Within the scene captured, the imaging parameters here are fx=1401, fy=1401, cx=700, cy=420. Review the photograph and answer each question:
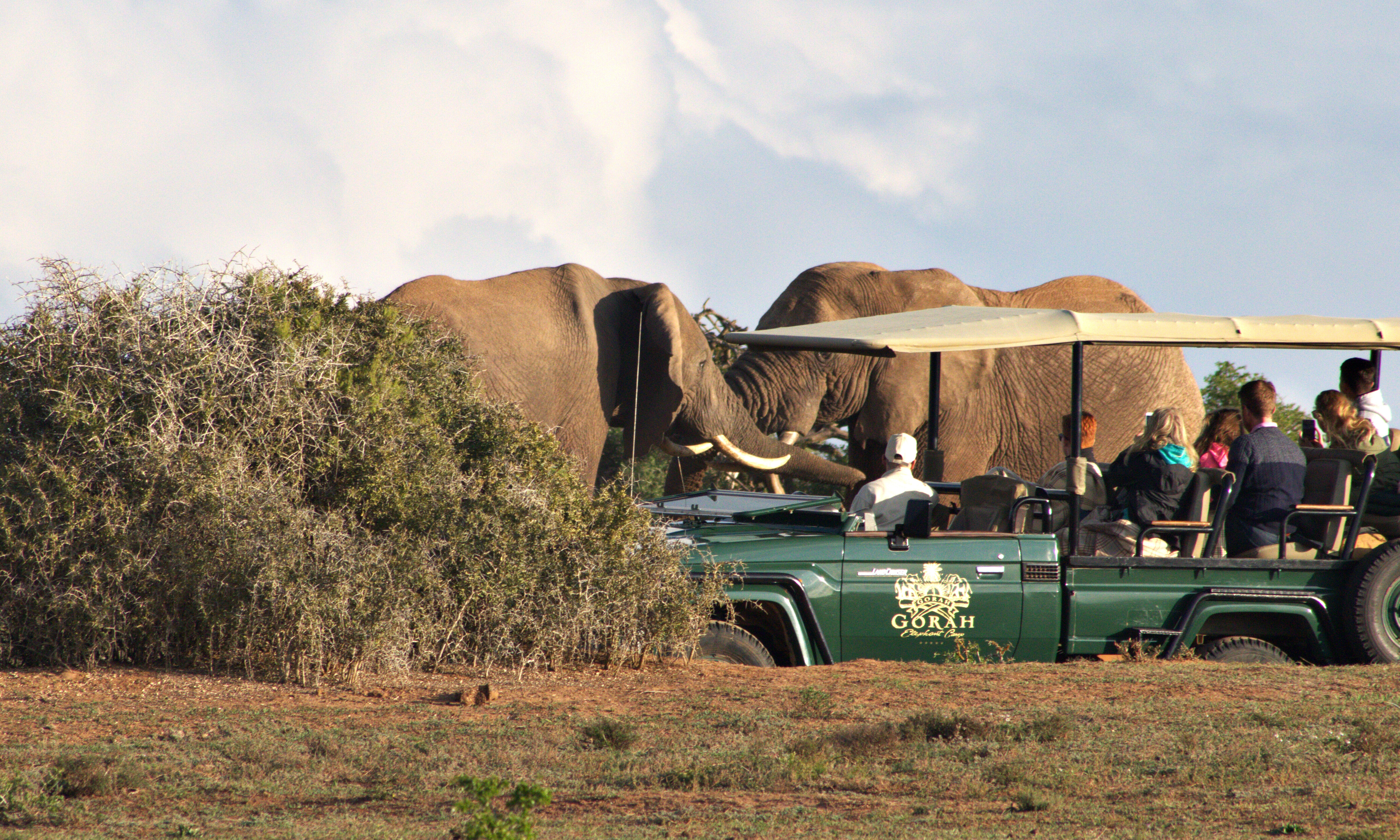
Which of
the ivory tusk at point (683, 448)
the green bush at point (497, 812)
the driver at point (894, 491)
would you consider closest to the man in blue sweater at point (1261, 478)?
the driver at point (894, 491)

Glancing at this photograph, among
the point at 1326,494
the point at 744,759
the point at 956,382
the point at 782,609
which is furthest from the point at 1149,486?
the point at 956,382

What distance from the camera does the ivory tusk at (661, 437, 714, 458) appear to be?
1543 centimetres

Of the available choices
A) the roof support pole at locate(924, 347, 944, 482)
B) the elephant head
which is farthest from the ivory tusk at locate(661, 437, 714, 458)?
the roof support pole at locate(924, 347, 944, 482)

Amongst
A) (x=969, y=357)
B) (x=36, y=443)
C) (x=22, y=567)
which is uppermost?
(x=969, y=357)

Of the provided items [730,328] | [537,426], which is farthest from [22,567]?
[730,328]

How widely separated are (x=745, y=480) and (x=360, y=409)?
11270mm

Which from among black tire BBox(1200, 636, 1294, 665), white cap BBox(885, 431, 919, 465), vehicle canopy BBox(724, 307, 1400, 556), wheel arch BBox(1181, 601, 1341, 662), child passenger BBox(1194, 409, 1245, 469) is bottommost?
black tire BBox(1200, 636, 1294, 665)

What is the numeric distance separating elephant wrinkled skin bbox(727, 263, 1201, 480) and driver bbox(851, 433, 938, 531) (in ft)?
22.4

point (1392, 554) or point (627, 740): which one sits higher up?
point (1392, 554)

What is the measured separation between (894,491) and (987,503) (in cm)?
61

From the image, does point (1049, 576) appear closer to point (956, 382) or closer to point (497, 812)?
point (497, 812)

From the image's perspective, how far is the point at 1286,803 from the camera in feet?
17.5

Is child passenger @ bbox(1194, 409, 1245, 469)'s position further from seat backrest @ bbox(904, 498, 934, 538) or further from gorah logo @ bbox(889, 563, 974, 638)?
seat backrest @ bbox(904, 498, 934, 538)

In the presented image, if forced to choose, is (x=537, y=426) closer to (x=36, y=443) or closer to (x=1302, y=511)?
(x=36, y=443)
